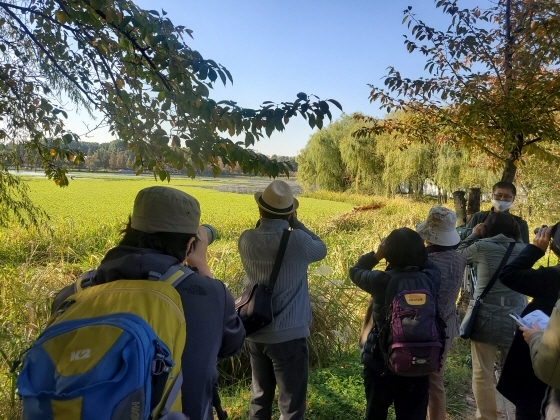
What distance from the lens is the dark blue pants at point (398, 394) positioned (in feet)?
7.01

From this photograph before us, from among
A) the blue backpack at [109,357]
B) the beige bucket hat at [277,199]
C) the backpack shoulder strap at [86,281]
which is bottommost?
the blue backpack at [109,357]

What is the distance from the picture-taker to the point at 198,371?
1280 mm

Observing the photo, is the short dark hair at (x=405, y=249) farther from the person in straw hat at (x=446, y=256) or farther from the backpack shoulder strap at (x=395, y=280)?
the person in straw hat at (x=446, y=256)

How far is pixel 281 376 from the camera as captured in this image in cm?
232

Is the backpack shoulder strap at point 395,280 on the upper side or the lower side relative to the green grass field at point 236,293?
upper

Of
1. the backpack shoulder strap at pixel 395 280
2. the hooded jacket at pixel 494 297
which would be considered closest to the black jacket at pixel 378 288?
the backpack shoulder strap at pixel 395 280

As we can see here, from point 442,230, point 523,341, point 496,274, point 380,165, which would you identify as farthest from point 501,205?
point 380,165

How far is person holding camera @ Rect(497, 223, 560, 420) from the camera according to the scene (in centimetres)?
218

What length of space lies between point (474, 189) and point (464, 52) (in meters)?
1.66

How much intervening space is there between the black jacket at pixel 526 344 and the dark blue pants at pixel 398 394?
0.48 meters

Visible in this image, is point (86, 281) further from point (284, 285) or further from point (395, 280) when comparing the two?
point (395, 280)

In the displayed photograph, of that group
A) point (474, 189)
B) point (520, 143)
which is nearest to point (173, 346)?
point (520, 143)

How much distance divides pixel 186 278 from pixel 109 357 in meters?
0.33

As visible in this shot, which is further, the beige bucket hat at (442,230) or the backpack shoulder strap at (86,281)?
the beige bucket hat at (442,230)
